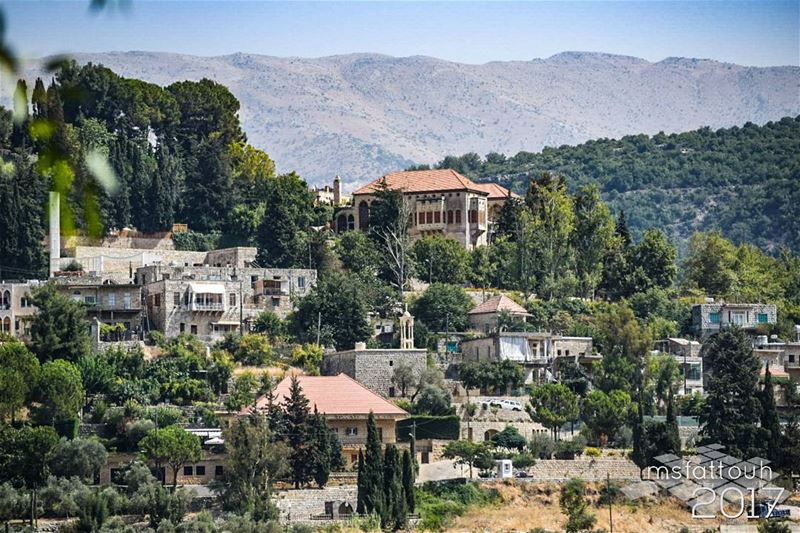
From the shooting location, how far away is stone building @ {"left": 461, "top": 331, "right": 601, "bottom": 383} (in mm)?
64938

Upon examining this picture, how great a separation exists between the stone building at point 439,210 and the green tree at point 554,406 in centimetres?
2196

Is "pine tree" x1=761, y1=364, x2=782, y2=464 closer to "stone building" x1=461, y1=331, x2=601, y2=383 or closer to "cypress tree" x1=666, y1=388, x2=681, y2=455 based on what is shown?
"cypress tree" x1=666, y1=388, x2=681, y2=455

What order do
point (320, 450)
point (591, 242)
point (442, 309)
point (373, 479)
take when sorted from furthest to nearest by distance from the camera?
point (591, 242) < point (442, 309) < point (320, 450) < point (373, 479)

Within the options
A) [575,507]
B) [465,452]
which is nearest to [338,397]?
[465,452]

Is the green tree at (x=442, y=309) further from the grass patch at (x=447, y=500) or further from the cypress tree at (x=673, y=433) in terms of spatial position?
the grass patch at (x=447, y=500)

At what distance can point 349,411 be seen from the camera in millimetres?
55781

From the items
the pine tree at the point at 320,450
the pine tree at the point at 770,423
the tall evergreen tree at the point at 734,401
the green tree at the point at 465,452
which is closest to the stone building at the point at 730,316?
the tall evergreen tree at the point at 734,401

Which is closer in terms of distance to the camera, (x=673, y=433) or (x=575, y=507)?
(x=575, y=507)

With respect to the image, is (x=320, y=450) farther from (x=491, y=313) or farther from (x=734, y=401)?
(x=491, y=313)

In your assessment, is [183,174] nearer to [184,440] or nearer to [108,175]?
[184,440]

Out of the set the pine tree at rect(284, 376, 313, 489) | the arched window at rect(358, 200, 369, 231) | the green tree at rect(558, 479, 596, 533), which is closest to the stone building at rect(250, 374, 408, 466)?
the pine tree at rect(284, 376, 313, 489)

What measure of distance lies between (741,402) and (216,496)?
768 inches

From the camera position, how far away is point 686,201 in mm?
150250

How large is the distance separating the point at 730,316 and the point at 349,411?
73.8 feet
